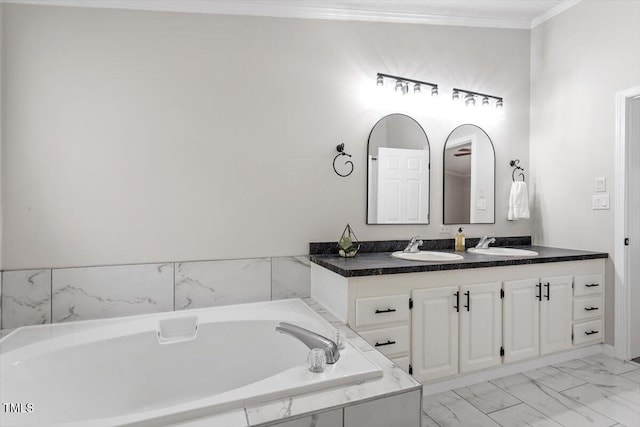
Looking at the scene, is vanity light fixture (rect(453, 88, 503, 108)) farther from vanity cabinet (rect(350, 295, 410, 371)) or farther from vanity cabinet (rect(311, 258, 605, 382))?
vanity cabinet (rect(350, 295, 410, 371))

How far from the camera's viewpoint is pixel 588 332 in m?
2.62

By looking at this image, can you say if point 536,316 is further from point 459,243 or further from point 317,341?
point 317,341

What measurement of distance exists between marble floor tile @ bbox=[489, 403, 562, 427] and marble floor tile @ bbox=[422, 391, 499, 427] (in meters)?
0.06

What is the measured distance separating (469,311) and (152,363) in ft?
5.98

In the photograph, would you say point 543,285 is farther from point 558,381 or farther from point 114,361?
point 114,361

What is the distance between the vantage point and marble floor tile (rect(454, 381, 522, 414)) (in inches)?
79.9

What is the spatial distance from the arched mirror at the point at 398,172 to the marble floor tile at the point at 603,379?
4.57 ft

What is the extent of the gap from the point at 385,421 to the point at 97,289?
1.81 meters

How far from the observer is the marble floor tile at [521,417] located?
6.07 feet

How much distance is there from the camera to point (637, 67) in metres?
2.44

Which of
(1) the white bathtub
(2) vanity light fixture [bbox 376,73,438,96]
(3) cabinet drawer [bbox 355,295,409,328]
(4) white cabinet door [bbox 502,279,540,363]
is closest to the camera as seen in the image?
(1) the white bathtub

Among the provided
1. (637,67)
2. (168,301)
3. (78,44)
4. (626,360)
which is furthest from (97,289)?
(637,67)

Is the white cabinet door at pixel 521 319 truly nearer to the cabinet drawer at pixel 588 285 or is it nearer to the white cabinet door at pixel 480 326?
the white cabinet door at pixel 480 326

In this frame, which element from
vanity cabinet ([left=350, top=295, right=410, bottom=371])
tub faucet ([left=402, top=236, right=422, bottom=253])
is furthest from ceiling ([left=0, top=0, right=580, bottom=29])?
vanity cabinet ([left=350, top=295, right=410, bottom=371])
